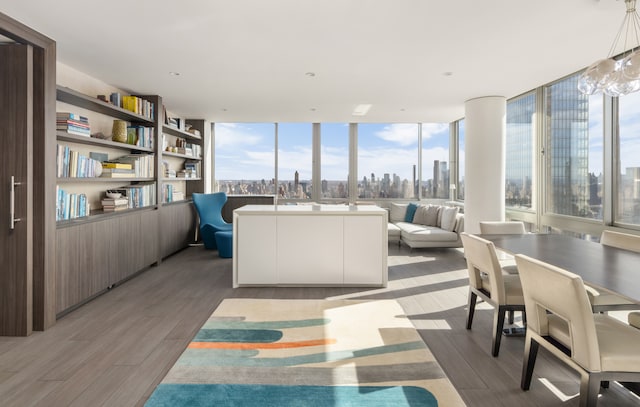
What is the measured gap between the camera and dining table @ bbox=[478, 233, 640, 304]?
1.85 meters

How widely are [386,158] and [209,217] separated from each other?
4.26 m

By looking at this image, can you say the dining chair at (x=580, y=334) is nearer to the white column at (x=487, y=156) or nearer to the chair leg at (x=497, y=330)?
the chair leg at (x=497, y=330)

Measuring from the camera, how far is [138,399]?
2115 millimetres

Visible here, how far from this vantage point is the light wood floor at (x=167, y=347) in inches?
86.1

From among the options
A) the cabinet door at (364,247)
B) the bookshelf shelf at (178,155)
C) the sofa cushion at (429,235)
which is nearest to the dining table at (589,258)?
the cabinet door at (364,247)

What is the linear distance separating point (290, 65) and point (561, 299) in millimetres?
3536

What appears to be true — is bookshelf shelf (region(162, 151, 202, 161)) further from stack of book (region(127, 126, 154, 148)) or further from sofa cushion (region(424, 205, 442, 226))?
sofa cushion (region(424, 205, 442, 226))

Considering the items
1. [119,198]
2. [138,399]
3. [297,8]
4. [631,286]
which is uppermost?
[297,8]

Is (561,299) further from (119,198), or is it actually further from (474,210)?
(119,198)

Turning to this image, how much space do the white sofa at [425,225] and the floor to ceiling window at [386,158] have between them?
2.19ft

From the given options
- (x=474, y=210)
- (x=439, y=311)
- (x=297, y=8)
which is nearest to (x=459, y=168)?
(x=474, y=210)

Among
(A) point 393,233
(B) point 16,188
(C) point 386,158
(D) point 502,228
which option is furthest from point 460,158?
(B) point 16,188

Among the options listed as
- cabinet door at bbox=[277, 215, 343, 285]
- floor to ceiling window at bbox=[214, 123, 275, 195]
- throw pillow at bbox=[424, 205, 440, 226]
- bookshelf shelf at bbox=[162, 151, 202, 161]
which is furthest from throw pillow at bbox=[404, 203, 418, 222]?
bookshelf shelf at bbox=[162, 151, 202, 161]

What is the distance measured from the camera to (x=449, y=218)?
688 centimetres
